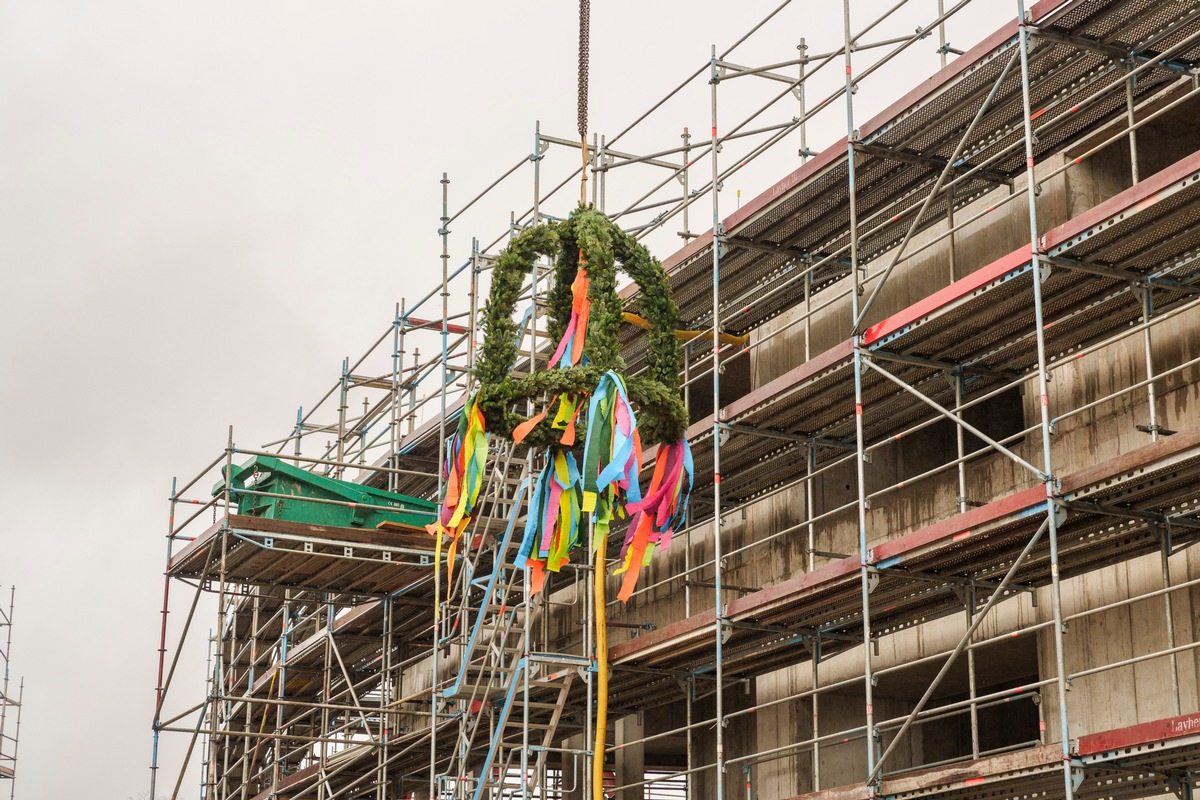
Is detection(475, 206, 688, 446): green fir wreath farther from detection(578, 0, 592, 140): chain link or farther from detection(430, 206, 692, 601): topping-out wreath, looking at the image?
detection(578, 0, 592, 140): chain link

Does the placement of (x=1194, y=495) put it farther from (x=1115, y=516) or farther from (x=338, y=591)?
(x=338, y=591)

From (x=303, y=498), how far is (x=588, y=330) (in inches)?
352

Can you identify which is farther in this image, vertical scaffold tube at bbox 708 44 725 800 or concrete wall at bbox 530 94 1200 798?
vertical scaffold tube at bbox 708 44 725 800

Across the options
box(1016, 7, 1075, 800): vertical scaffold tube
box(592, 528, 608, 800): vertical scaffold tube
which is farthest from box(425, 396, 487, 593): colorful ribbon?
box(1016, 7, 1075, 800): vertical scaffold tube

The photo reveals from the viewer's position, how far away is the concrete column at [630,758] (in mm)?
25375

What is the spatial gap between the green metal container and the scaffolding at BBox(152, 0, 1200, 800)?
318 millimetres

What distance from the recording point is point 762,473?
2253 cm

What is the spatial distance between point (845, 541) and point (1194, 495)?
6480mm

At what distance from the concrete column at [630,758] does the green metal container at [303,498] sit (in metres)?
4.30

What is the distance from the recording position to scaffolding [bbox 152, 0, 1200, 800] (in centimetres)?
1558

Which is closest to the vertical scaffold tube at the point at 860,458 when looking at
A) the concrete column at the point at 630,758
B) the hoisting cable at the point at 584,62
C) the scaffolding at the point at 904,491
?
the scaffolding at the point at 904,491

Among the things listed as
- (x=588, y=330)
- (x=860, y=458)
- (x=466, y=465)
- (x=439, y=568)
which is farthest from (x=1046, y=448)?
(x=439, y=568)

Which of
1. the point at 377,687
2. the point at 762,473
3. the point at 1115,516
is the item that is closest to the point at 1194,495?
the point at 1115,516

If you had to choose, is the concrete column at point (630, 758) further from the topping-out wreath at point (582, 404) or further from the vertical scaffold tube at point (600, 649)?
the topping-out wreath at point (582, 404)
